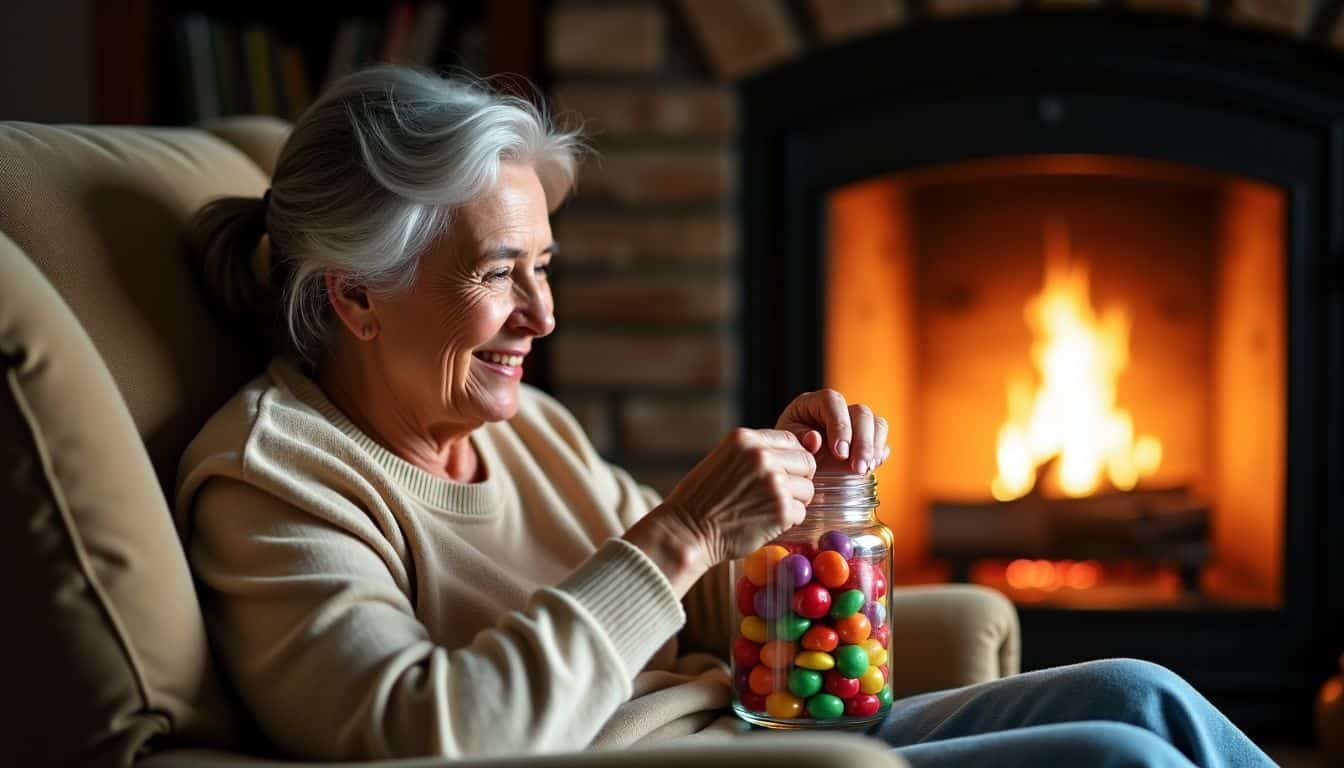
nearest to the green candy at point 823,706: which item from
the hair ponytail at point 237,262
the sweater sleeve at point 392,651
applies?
the sweater sleeve at point 392,651

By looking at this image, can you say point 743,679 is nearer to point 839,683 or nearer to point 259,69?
point 839,683

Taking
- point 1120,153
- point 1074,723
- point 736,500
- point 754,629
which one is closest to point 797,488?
point 736,500

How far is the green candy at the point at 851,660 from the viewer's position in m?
1.17

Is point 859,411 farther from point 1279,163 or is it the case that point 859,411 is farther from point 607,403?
point 1279,163

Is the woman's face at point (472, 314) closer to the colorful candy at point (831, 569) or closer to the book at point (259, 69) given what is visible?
the colorful candy at point (831, 569)

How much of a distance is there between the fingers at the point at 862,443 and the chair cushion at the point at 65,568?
613 millimetres

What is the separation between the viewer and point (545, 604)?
101 centimetres

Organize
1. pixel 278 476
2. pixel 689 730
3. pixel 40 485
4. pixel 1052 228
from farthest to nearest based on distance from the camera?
pixel 1052 228, pixel 689 730, pixel 278 476, pixel 40 485

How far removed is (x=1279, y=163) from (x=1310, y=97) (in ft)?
0.38

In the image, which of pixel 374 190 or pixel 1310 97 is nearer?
pixel 374 190

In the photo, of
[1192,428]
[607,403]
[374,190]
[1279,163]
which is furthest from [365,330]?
[1192,428]

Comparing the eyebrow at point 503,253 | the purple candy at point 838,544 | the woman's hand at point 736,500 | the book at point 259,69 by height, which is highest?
the book at point 259,69

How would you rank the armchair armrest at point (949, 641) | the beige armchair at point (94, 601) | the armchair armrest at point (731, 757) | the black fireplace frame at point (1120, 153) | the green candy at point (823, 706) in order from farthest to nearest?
the black fireplace frame at point (1120, 153) → the armchair armrest at point (949, 641) → the green candy at point (823, 706) → the beige armchair at point (94, 601) → the armchair armrest at point (731, 757)

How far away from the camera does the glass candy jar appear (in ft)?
3.86
